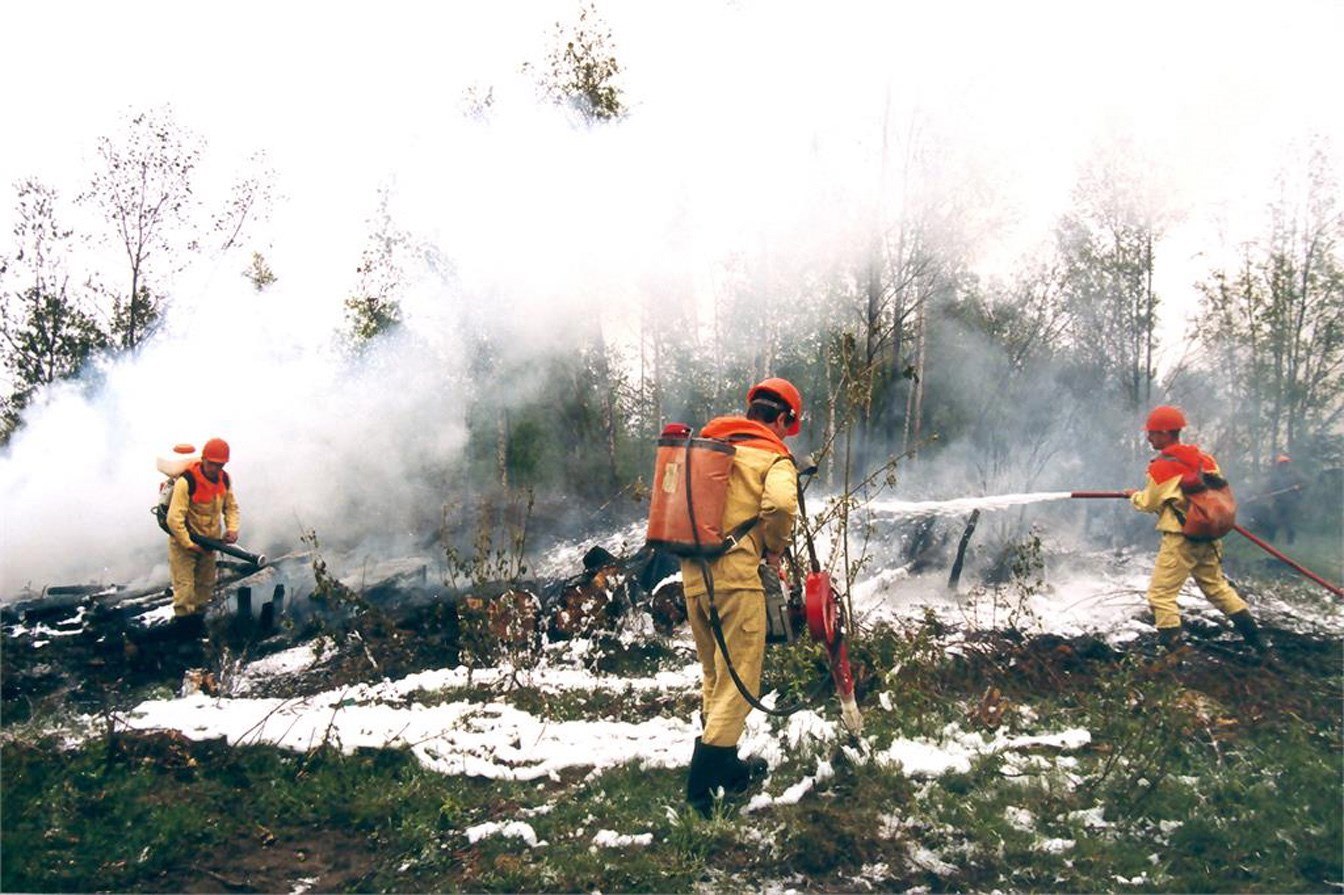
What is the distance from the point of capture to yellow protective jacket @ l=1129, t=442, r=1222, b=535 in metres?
6.36

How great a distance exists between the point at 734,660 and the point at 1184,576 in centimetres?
454

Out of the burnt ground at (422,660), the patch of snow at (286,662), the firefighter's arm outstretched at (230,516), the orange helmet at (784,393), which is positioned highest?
the orange helmet at (784,393)

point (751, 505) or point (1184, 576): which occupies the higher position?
point (751, 505)

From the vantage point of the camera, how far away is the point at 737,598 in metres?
3.88

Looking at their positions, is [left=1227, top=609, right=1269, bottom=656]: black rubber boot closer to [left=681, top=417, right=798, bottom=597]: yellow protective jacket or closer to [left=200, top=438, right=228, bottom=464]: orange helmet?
[left=681, top=417, right=798, bottom=597]: yellow protective jacket

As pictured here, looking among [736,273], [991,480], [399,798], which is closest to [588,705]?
[399,798]

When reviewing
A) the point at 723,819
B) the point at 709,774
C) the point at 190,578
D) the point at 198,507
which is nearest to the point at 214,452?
the point at 198,507

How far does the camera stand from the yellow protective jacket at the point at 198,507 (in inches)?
269

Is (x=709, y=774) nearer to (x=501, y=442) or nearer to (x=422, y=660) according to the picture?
(x=422, y=660)

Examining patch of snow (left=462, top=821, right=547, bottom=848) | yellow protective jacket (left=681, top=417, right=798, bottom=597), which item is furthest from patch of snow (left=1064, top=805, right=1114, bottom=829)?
patch of snow (left=462, top=821, right=547, bottom=848)

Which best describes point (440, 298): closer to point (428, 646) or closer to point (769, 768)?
point (428, 646)

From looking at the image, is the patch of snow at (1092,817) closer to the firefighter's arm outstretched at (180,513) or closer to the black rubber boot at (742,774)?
the black rubber boot at (742,774)

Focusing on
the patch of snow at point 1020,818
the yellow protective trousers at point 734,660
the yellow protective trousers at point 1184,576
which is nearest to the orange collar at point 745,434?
the yellow protective trousers at point 734,660

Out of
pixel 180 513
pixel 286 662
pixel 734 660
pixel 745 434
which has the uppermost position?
pixel 745 434
